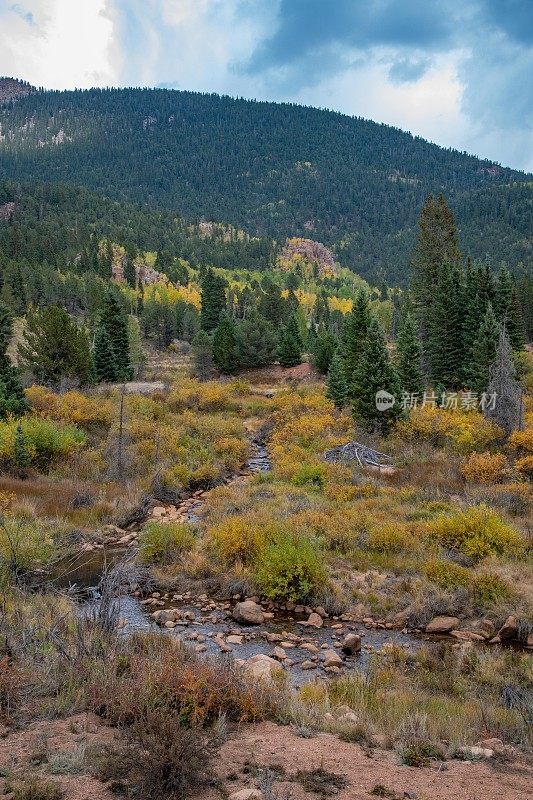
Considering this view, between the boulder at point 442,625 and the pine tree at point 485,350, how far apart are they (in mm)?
23233

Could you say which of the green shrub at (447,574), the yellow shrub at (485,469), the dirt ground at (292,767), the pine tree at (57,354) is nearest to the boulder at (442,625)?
the green shrub at (447,574)

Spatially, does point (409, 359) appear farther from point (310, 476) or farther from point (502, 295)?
point (310, 476)

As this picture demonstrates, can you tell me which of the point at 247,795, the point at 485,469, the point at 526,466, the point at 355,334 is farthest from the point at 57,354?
the point at 247,795

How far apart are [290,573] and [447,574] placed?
3700mm

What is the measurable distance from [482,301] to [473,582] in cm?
2891

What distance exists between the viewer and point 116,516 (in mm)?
18953

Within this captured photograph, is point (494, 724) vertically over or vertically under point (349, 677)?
over

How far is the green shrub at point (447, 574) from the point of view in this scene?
520 inches

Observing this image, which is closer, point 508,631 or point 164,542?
point 508,631

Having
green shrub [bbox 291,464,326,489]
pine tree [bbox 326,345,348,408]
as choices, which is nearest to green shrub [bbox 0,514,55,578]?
green shrub [bbox 291,464,326,489]

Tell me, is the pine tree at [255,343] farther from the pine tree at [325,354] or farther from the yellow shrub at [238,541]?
the yellow shrub at [238,541]

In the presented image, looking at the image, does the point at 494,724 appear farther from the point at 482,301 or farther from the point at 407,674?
the point at 482,301

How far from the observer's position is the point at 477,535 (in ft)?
49.2

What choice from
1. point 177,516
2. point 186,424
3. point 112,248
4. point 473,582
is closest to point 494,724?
point 473,582
